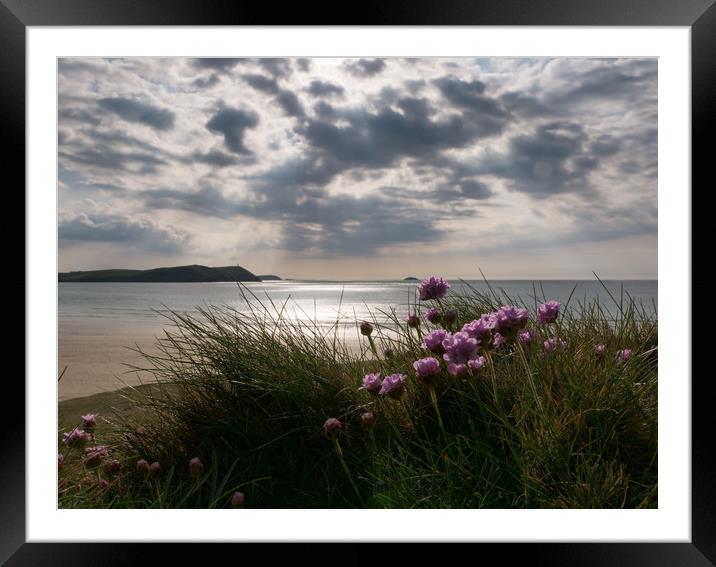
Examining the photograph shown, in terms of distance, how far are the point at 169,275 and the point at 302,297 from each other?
111cm

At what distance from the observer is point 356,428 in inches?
70.0

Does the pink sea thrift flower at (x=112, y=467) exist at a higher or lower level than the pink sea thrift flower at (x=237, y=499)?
higher

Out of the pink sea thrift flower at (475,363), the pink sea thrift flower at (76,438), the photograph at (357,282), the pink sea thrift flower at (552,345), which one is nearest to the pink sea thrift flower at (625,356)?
the photograph at (357,282)

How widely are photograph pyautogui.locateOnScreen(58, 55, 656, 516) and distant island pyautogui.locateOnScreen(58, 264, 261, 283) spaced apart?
0.02m

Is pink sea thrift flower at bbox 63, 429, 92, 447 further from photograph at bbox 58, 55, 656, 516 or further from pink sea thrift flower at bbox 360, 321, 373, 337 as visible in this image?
pink sea thrift flower at bbox 360, 321, 373, 337

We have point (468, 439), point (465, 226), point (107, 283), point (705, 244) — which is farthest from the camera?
point (465, 226)

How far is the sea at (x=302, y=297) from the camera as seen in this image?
2.17 meters

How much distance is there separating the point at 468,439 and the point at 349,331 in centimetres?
80

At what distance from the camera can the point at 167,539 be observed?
1.52 m

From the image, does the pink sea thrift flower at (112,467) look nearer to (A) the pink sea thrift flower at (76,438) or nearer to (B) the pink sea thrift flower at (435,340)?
(A) the pink sea thrift flower at (76,438)

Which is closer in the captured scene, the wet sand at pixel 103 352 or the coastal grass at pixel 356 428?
the coastal grass at pixel 356 428
